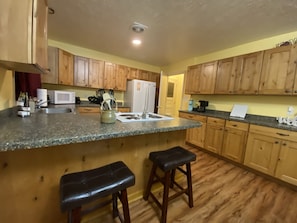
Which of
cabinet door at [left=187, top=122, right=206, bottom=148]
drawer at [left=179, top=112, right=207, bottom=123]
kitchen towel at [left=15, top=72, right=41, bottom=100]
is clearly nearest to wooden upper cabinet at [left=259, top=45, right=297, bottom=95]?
drawer at [left=179, top=112, right=207, bottom=123]

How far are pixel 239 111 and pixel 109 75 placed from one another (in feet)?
11.0

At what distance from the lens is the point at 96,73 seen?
3.71 meters

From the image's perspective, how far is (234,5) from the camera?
5.59ft

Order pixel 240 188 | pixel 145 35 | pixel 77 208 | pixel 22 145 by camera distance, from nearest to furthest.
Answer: pixel 22 145
pixel 77 208
pixel 240 188
pixel 145 35

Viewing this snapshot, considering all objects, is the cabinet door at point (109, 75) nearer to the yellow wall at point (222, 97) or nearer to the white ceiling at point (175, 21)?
the yellow wall at point (222, 97)

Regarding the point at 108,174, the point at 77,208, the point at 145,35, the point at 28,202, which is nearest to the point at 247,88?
the point at 145,35

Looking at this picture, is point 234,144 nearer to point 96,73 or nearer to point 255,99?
point 255,99

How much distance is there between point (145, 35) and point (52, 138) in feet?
8.26

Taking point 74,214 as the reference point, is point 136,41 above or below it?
above

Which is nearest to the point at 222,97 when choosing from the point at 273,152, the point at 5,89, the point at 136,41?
the point at 273,152

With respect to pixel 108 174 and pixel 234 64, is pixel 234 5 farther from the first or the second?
pixel 108 174

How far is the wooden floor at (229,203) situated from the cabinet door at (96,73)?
3.08 m

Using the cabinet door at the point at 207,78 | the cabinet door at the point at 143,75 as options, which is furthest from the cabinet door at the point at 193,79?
the cabinet door at the point at 143,75

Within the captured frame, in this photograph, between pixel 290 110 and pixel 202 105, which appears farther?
pixel 202 105
